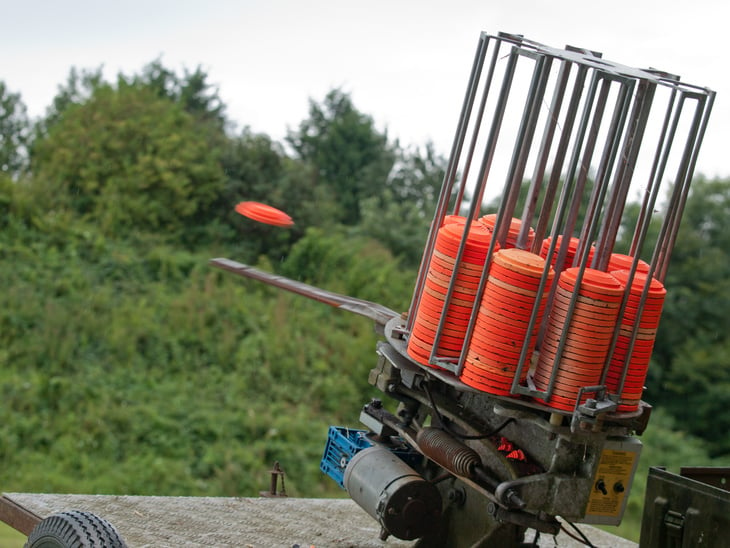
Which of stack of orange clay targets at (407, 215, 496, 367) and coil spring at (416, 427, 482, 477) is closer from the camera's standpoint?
stack of orange clay targets at (407, 215, 496, 367)

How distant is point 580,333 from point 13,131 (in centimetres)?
1764

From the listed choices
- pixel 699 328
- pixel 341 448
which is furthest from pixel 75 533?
pixel 699 328

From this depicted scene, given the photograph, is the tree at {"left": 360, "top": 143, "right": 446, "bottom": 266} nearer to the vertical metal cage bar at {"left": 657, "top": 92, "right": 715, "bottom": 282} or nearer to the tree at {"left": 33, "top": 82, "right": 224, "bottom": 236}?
the tree at {"left": 33, "top": 82, "right": 224, "bottom": 236}

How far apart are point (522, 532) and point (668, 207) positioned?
2.04m

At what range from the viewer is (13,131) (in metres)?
19.6

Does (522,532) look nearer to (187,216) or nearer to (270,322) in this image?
(270,322)

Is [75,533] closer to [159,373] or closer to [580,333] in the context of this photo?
[580,333]

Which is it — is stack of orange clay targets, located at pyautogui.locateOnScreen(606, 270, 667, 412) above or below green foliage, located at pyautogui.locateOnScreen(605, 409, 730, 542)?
above

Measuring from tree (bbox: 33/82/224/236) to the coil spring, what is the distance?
42.1 feet

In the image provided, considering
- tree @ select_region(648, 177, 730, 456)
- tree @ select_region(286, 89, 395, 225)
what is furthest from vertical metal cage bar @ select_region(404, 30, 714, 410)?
tree @ select_region(286, 89, 395, 225)

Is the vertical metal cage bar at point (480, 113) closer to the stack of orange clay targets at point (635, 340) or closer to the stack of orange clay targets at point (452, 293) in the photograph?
the stack of orange clay targets at point (452, 293)

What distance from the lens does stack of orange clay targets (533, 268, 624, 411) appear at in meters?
4.48

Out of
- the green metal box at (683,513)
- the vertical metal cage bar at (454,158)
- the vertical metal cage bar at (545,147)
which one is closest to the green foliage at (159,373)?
the vertical metal cage bar at (454,158)

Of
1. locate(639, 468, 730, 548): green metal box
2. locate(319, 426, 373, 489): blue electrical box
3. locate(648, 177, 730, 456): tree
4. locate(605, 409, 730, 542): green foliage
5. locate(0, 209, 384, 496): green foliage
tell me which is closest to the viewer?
locate(639, 468, 730, 548): green metal box
